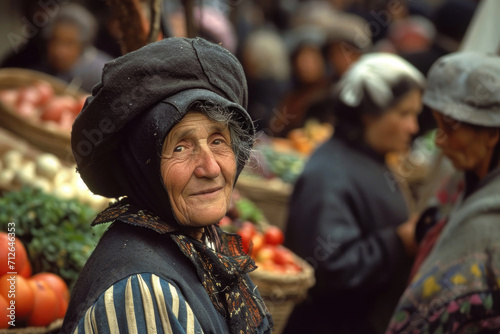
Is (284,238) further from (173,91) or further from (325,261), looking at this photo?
(173,91)

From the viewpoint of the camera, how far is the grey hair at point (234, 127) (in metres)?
1.72

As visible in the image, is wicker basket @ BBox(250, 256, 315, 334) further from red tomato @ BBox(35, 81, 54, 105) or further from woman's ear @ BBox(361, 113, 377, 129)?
red tomato @ BBox(35, 81, 54, 105)

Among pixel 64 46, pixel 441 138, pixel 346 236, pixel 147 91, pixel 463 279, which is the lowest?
pixel 64 46

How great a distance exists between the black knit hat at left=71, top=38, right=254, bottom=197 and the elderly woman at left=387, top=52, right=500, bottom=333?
140cm

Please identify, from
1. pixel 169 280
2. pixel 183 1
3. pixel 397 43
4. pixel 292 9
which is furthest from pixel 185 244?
pixel 292 9

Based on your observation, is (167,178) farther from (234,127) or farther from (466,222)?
(466,222)

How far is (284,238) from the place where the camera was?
167 inches

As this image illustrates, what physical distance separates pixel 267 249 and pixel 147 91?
7.37 ft

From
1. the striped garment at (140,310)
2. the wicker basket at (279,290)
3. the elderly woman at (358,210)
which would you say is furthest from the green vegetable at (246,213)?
the striped garment at (140,310)

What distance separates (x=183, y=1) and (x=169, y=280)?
1.50 m

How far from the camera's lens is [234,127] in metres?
1.82

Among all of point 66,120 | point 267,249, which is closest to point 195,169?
point 267,249

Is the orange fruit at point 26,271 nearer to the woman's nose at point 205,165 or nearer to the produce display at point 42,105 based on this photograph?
the woman's nose at point 205,165

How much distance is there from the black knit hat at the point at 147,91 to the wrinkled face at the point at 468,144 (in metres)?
1.45
